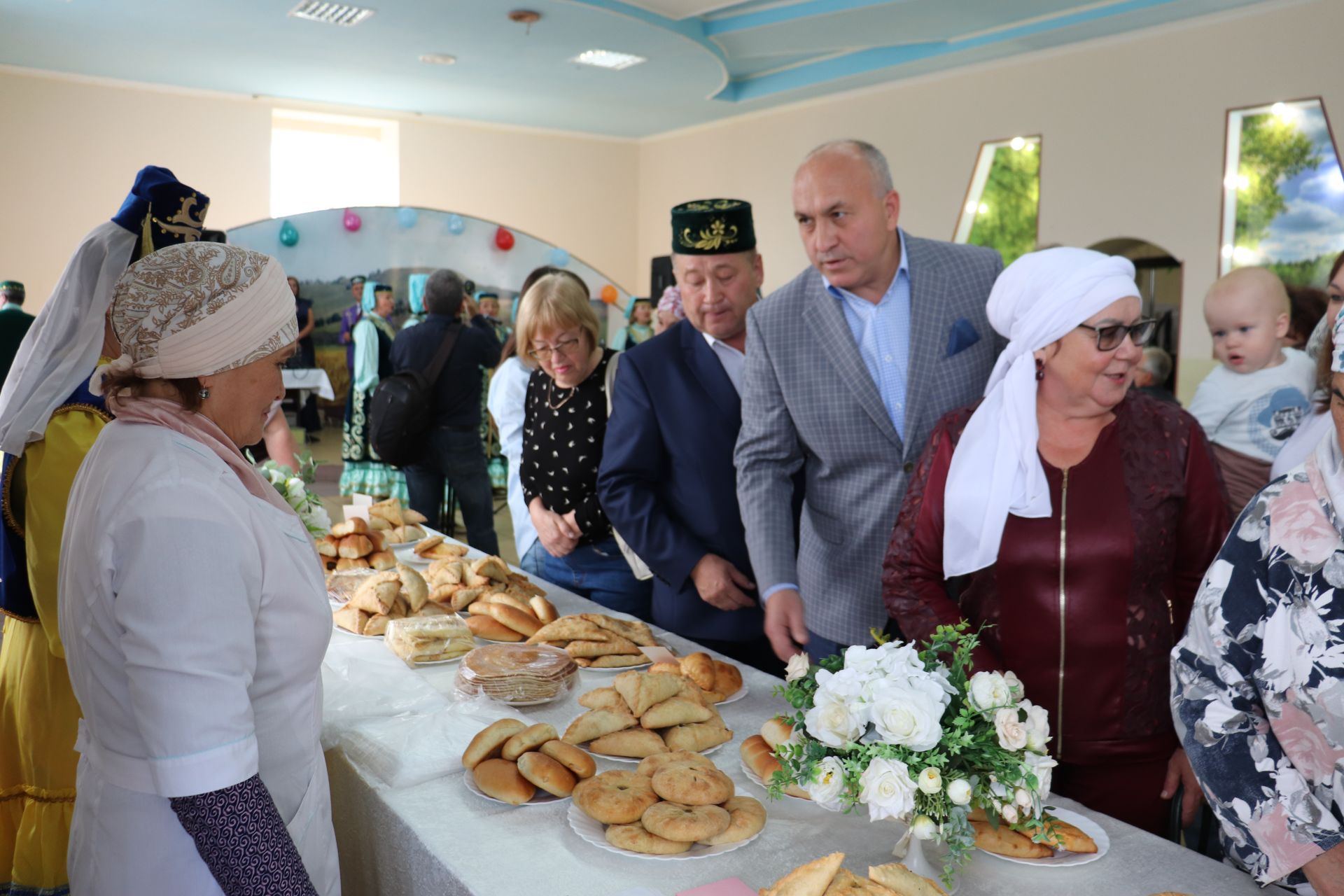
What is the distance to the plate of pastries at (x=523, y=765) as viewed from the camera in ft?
4.87

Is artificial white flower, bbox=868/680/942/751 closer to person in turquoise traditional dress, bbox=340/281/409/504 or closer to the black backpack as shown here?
the black backpack

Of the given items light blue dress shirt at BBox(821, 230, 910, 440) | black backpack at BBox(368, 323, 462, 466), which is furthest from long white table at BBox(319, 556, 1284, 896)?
black backpack at BBox(368, 323, 462, 466)

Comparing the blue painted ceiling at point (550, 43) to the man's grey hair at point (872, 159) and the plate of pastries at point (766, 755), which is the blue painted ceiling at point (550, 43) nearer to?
the man's grey hair at point (872, 159)

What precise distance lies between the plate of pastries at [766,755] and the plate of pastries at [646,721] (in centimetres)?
8

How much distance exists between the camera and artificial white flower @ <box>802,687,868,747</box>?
1232mm

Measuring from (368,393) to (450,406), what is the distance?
2.26ft

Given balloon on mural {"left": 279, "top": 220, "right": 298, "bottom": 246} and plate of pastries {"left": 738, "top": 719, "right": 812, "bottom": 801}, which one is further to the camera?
balloon on mural {"left": 279, "top": 220, "right": 298, "bottom": 246}

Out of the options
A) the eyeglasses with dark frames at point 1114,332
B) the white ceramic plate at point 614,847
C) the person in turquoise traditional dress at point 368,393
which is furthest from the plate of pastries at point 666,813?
the person in turquoise traditional dress at point 368,393

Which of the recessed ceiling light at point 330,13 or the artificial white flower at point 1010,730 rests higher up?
the recessed ceiling light at point 330,13

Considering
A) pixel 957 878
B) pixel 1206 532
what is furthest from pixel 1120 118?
pixel 957 878

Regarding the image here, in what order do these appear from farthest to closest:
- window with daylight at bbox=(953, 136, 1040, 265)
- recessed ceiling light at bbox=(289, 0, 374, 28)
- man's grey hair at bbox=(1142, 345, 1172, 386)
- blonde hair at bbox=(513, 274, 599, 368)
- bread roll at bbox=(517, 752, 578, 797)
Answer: window with daylight at bbox=(953, 136, 1040, 265), recessed ceiling light at bbox=(289, 0, 374, 28), man's grey hair at bbox=(1142, 345, 1172, 386), blonde hair at bbox=(513, 274, 599, 368), bread roll at bbox=(517, 752, 578, 797)

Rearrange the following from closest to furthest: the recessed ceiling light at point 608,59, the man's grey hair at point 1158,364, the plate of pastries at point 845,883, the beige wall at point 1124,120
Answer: the plate of pastries at point 845,883 < the man's grey hair at point 1158,364 < the beige wall at point 1124,120 < the recessed ceiling light at point 608,59

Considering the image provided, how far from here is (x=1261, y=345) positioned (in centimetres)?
314

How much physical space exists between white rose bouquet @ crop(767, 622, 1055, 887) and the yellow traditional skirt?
52.1 inches
